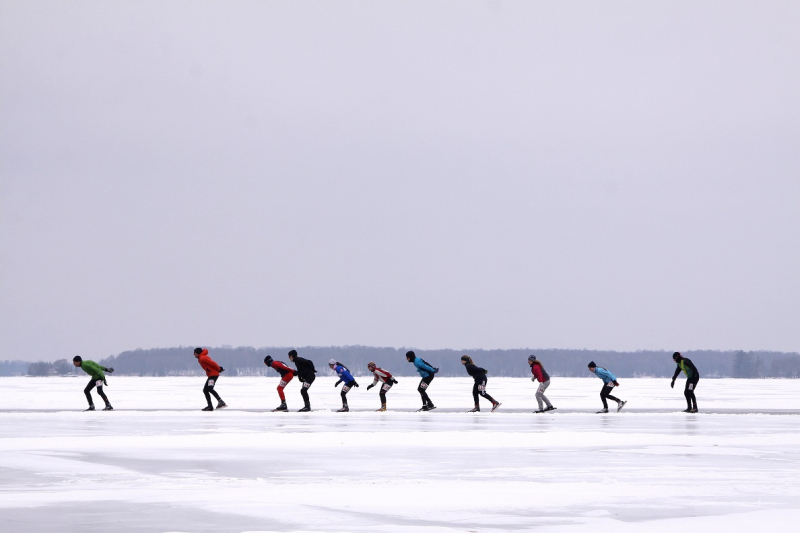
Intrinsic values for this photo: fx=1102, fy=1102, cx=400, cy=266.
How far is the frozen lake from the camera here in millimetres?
8570

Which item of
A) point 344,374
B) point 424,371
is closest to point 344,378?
point 344,374

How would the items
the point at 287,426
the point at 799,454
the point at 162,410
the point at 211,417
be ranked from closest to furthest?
the point at 799,454 → the point at 287,426 → the point at 211,417 → the point at 162,410

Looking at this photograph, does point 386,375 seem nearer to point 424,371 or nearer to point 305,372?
point 424,371

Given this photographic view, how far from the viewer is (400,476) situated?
1173cm

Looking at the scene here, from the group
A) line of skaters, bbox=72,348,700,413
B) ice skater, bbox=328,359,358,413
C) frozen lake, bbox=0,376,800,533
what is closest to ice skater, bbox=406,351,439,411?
line of skaters, bbox=72,348,700,413

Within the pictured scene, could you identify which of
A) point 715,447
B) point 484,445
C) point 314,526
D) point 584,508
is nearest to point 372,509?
point 314,526

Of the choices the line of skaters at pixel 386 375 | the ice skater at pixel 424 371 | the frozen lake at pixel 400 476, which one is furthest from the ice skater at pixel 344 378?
the frozen lake at pixel 400 476

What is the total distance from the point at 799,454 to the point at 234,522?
876 centimetres

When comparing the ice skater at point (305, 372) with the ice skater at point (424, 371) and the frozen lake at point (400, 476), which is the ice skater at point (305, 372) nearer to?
the ice skater at point (424, 371)

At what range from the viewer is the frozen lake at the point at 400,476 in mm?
8570

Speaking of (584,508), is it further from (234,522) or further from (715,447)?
(715,447)

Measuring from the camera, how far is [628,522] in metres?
8.42

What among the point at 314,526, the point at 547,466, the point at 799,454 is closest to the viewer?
the point at 314,526

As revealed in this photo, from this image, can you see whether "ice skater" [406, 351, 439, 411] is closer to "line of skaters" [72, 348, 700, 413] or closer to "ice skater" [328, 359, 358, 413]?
"line of skaters" [72, 348, 700, 413]
